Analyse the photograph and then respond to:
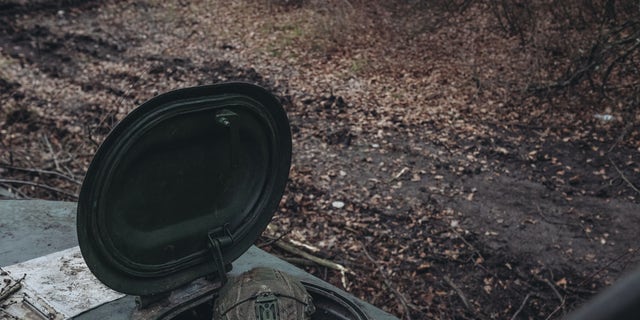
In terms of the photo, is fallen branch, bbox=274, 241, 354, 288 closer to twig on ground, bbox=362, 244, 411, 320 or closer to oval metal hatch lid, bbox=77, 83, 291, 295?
twig on ground, bbox=362, 244, 411, 320

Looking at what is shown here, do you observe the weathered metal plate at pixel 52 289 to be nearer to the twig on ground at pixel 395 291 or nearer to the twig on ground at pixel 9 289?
the twig on ground at pixel 9 289

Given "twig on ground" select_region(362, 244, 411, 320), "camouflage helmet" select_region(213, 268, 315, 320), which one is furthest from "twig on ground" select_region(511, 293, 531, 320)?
"camouflage helmet" select_region(213, 268, 315, 320)

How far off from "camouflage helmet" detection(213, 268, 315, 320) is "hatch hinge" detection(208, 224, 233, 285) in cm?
11

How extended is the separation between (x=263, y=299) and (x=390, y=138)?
5220mm

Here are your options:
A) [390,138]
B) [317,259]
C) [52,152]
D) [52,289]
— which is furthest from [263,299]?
[390,138]

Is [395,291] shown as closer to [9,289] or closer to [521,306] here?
[521,306]

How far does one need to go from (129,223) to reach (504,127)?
623 cm

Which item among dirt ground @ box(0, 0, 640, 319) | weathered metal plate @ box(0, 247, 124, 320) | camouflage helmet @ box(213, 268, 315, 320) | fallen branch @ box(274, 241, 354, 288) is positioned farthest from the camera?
dirt ground @ box(0, 0, 640, 319)

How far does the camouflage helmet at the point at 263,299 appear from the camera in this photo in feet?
8.58

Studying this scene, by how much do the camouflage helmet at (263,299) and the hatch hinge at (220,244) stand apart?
0.11 metres

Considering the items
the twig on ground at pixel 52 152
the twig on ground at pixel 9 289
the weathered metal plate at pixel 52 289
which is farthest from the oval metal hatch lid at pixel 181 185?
the twig on ground at pixel 52 152

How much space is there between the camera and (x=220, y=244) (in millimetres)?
2953

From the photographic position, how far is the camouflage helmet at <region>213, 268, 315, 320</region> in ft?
8.58

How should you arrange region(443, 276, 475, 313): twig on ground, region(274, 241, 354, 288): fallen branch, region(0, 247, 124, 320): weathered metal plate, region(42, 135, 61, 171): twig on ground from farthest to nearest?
region(42, 135, 61, 171): twig on ground → region(274, 241, 354, 288): fallen branch → region(443, 276, 475, 313): twig on ground → region(0, 247, 124, 320): weathered metal plate
